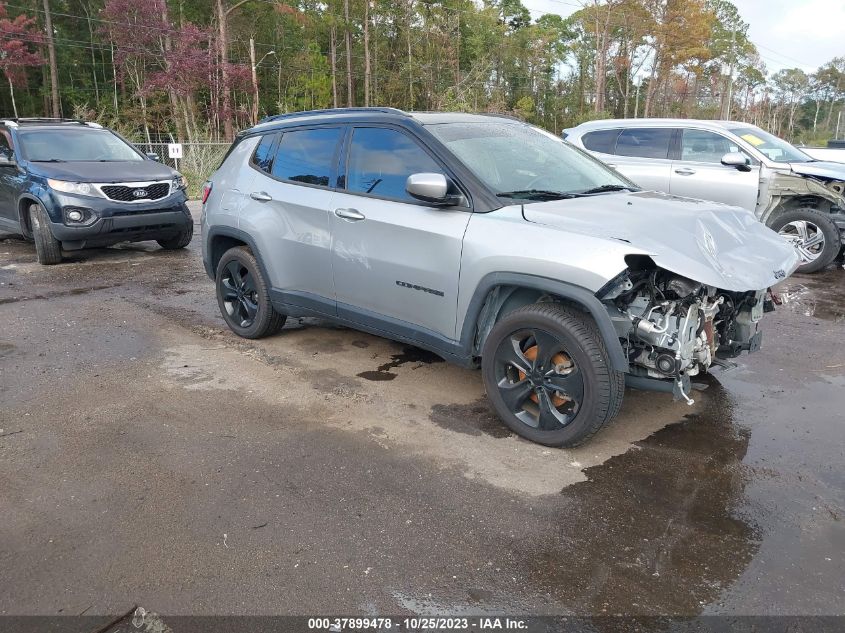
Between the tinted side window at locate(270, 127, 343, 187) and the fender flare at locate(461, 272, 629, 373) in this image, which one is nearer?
the fender flare at locate(461, 272, 629, 373)

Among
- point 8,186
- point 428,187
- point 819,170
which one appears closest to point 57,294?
point 8,186

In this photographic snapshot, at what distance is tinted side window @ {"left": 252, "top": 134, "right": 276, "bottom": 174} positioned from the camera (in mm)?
5453

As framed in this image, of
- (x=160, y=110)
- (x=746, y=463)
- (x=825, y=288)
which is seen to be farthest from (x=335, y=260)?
(x=160, y=110)

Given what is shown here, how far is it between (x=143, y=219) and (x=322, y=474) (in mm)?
6721

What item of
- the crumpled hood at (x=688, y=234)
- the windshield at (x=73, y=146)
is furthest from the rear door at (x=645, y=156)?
the windshield at (x=73, y=146)

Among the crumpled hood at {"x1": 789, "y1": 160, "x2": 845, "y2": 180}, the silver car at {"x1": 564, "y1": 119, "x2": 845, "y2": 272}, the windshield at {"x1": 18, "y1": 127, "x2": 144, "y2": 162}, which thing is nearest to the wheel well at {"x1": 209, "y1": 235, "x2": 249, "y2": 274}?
the windshield at {"x1": 18, "y1": 127, "x2": 144, "y2": 162}

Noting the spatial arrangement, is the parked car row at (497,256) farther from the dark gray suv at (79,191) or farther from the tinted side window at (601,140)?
the tinted side window at (601,140)

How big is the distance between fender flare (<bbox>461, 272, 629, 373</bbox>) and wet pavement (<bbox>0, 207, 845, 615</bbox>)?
650mm

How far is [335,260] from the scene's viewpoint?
478 cm

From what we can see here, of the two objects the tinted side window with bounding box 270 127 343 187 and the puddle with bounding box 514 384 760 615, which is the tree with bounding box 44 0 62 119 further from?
the puddle with bounding box 514 384 760 615

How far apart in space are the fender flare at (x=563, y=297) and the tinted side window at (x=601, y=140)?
676 cm

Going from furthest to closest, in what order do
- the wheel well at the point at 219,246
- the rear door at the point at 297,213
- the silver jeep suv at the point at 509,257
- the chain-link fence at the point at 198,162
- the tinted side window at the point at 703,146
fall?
the chain-link fence at the point at 198,162, the tinted side window at the point at 703,146, the wheel well at the point at 219,246, the rear door at the point at 297,213, the silver jeep suv at the point at 509,257

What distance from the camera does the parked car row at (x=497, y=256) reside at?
3.52m

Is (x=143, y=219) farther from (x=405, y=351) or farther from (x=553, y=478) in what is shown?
(x=553, y=478)
